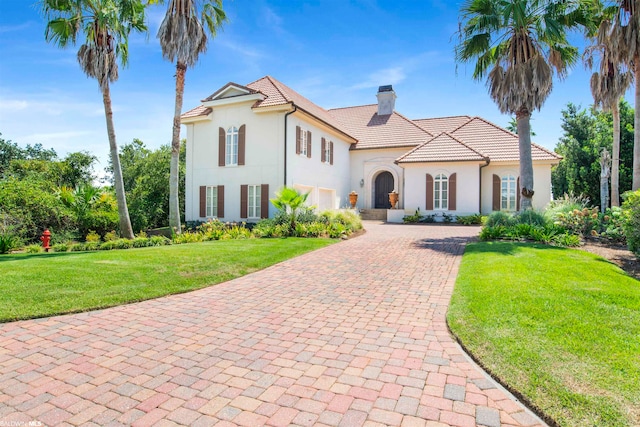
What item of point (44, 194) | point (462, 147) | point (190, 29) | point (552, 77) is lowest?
point (44, 194)

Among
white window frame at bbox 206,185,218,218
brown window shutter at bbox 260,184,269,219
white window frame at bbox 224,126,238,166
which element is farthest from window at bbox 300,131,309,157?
white window frame at bbox 206,185,218,218

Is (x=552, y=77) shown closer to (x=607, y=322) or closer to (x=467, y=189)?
(x=467, y=189)

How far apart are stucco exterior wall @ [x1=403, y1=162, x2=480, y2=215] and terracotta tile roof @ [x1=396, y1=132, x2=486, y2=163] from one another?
1.16 feet

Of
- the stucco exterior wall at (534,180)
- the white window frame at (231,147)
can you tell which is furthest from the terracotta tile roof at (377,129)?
the white window frame at (231,147)

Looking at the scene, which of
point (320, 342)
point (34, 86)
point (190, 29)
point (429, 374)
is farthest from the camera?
point (190, 29)

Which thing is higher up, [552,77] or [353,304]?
[552,77]

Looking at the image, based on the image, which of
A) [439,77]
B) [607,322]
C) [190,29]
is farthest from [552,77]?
[190,29]

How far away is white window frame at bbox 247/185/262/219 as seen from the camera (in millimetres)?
18875

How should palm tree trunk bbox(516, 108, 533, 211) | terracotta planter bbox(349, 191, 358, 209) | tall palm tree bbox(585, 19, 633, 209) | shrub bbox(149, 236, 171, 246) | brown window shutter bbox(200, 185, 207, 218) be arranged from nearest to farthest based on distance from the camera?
shrub bbox(149, 236, 171, 246)
palm tree trunk bbox(516, 108, 533, 211)
tall palm tree bbox(585, 19, 633, 209)
brown window shutter bbox(200, 185, 207, 218)
terracotta planter bbox(349, 191, 358, 209)

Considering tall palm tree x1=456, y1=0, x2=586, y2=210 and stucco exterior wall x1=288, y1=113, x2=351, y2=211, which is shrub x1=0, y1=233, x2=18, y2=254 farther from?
tall palm tree x1=456, y1=0, x2=586, y2=210

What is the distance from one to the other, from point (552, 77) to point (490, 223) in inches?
241

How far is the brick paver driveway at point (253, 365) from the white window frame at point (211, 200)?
44.2ft

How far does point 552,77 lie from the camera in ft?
46.9

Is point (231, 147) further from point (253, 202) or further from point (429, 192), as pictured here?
point (429, 192)
